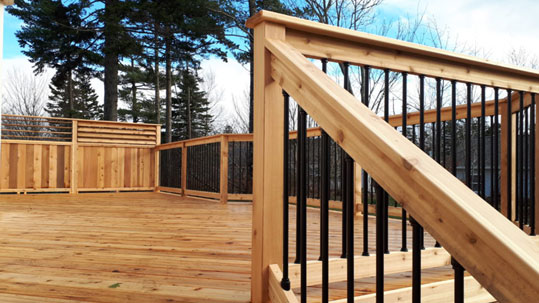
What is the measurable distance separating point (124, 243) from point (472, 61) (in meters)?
2.39

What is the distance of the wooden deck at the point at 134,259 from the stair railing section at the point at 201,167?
161 centimetres

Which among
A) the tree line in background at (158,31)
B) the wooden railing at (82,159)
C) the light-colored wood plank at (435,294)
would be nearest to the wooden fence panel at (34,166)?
the wooden railing at (82,159)

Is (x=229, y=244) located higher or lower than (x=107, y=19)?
lower

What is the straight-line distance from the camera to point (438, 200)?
555 mm

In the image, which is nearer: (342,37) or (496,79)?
(342,37)

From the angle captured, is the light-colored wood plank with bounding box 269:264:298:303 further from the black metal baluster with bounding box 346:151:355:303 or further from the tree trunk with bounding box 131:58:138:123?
the tree trunk with bounding box 131:58:138:123

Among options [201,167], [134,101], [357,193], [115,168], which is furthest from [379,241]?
[134,101]

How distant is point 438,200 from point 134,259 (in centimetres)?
188

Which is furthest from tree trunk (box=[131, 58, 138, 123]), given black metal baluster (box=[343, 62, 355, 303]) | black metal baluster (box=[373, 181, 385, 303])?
black metal baluster (box=[373, 181, 385, 303])

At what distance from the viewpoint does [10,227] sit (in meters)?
3.10

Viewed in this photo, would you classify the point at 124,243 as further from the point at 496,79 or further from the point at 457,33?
the point at 457,33

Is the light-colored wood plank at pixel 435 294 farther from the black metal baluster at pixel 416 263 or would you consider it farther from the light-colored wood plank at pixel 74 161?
the light-colored wood plank at pixel 74 161

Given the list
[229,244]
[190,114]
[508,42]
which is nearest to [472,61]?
[229,244]

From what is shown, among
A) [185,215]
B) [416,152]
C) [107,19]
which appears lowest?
[185,215]
